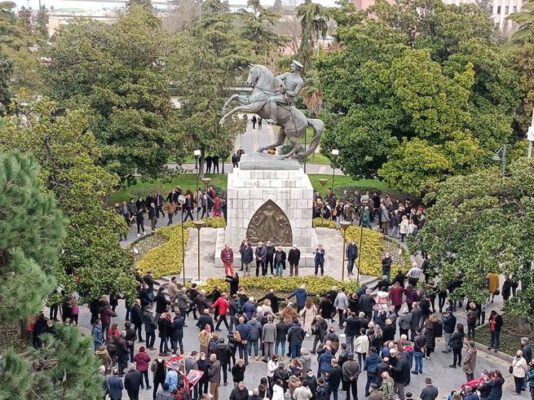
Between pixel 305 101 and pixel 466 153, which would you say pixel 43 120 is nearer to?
pixel 466 153

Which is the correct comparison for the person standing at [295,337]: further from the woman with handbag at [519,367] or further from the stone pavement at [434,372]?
the woman with handbag at [519,367]

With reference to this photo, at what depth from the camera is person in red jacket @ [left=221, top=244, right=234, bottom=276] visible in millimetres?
24250

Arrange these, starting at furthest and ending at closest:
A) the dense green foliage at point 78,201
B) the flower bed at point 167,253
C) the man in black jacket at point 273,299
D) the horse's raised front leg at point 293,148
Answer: the horse's raised front leg at point 293,148, the flower bed at point 167,253, the man in black jacket at point 273,299, the dense green foliage at point 78,201

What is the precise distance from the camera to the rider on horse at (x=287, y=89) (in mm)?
25328

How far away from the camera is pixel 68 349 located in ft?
34.0

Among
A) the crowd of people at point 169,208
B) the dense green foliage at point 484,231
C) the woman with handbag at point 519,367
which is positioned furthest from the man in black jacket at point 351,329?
the crowd of people at point 169,208

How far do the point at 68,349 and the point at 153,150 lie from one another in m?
22.5

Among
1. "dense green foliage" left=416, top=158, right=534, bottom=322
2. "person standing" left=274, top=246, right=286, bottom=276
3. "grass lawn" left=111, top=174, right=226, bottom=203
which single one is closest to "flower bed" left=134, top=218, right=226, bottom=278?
"person standing" left=274, top=246, right=286, bottom=276

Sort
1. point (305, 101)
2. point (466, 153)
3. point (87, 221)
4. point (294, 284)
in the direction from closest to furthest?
point (87, 221) < point (294, 284) < point (466, 153) < point (305, 101)

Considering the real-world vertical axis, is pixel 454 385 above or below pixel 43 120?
below

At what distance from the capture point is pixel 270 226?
2562cm

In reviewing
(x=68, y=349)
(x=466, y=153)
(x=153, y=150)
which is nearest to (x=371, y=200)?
(x=466, y=153)

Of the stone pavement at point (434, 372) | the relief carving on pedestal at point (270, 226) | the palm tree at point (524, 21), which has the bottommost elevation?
the stone pavement at point (434, 372)

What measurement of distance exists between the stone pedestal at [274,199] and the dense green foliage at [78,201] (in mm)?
Answer: 5210
